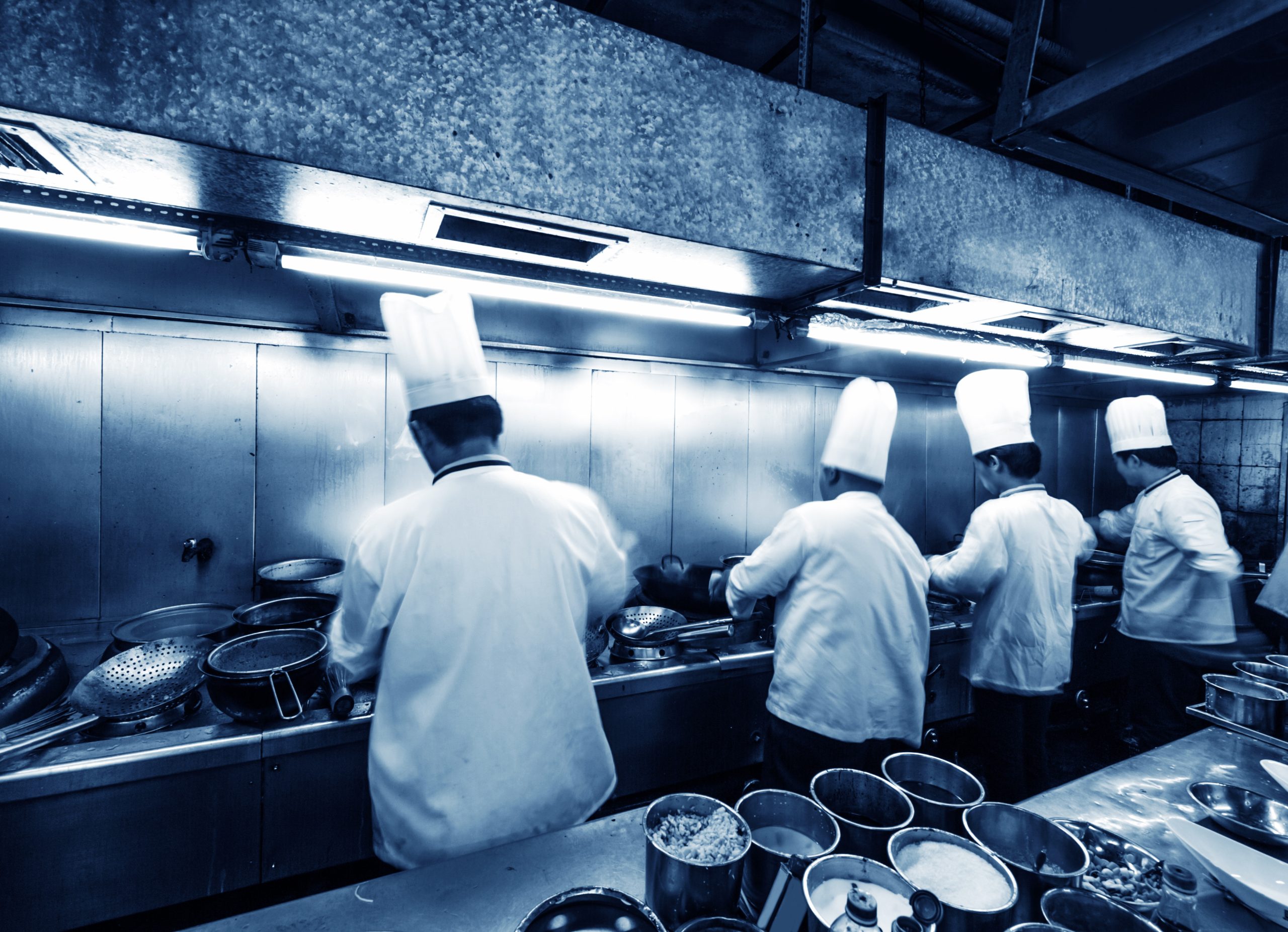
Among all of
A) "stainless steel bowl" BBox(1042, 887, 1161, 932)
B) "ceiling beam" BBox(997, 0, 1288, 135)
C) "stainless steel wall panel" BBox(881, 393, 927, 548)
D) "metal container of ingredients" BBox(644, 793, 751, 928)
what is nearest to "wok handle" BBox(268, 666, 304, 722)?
"metal container of ingredients" BBox(644, 793, 751, 928)

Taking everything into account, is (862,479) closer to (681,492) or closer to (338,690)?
(681,492)

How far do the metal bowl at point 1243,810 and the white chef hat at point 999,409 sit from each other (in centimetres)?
159

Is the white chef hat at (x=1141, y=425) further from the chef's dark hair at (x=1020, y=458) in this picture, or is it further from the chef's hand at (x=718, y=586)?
the chef's hand at (x=718, y=586)

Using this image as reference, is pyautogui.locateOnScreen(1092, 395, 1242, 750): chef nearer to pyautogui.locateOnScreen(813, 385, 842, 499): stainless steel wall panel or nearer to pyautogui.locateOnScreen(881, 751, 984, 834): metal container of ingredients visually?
pyautogui.locateOnScreen(813, 385, 842, 499): stainless steel wall panel

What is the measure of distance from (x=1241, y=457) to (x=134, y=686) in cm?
800

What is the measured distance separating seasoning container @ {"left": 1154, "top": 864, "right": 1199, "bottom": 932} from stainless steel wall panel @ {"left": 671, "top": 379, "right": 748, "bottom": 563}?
2779mm

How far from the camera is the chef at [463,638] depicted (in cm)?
145

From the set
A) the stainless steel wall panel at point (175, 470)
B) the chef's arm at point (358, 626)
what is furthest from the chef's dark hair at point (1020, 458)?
the stainless steel wall panel at point (175, 470)

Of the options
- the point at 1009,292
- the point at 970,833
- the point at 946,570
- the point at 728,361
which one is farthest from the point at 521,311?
the point at 970,833

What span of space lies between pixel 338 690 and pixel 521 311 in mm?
2180

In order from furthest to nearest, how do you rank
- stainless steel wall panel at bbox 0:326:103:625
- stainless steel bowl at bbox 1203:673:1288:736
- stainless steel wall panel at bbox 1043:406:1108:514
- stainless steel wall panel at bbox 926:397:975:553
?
1. stainless steel wall panel at bbox 1043:406:1108:514
2. stainless steel wall panel at bbox 926:397:975:553
3. stainless steel wall panel at bbox 0:326:103:625
4. stainless steel bowl at bbox 1203:673:1288:736

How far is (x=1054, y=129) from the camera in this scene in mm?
1354

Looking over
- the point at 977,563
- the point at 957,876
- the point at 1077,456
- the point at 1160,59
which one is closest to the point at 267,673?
the point at 957,876

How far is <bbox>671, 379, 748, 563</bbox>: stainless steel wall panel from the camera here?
381 centimetres
